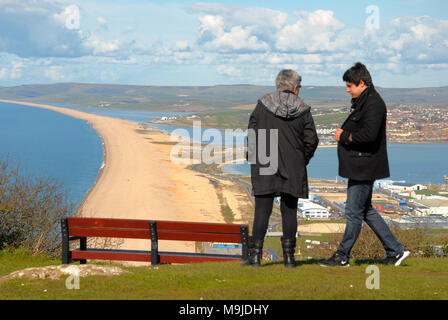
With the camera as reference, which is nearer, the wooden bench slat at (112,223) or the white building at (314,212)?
the wooden bench slat at (112,223)

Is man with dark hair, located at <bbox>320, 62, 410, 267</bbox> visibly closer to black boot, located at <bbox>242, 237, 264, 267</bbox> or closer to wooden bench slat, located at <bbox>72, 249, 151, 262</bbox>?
black boot, located at <bbox>242, 237, 264, 267</bbox>

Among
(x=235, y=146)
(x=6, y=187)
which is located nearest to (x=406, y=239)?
(x=6, y=187)

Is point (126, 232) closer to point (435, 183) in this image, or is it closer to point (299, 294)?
point (299, 294)

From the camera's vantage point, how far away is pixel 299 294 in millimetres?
4695

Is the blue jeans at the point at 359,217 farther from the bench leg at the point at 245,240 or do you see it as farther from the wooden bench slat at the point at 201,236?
the wooden bench slat at the point at 201,236

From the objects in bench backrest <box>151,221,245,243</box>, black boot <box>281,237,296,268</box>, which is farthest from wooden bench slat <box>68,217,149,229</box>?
black boot <box>281,237,296,268</box>

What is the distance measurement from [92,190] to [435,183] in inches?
1606

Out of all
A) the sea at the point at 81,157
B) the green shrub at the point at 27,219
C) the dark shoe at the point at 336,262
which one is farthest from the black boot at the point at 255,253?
the sea at the point at 81,157

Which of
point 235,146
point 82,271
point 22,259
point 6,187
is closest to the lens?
point 82,271

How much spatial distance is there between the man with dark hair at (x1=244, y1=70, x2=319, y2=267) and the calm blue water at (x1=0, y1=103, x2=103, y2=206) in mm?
27147

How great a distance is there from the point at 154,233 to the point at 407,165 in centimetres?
8076

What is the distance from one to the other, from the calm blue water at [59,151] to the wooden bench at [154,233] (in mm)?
24887

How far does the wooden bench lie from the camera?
674 centimetres

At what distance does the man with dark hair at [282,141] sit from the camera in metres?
5.56
